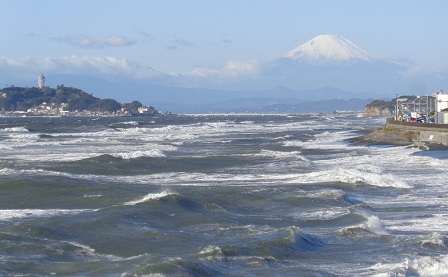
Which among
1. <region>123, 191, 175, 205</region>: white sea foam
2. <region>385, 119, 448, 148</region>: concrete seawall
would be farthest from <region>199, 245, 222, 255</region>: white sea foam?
<region>385, 119, 448, 148</region>: concrete seawall

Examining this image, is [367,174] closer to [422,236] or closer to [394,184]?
[394,184]

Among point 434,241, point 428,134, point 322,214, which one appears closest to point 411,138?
point 428,134

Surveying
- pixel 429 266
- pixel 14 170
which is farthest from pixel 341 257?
pixel 14 170

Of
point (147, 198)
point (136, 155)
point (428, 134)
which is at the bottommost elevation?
point (136, 155)

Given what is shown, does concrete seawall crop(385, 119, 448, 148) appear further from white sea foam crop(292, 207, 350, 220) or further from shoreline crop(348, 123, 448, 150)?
white sea foam crop(292, 207, 350, 220)

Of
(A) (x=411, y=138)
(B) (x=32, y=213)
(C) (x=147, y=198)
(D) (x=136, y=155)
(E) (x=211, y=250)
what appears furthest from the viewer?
(A) (x=411, y=138)

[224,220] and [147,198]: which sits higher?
[147,198]

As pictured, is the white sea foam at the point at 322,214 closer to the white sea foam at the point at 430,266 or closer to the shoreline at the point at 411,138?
the white sea foam at the point at 430,266

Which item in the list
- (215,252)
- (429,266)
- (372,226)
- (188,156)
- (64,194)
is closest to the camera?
(429,266)

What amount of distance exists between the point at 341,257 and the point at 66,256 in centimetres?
510

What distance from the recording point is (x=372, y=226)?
755 inches

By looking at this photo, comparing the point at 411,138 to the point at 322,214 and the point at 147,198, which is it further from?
Result: the point at 322,214

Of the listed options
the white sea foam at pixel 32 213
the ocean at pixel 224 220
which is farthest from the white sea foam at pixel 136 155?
the white sea foam at pixel 32 213

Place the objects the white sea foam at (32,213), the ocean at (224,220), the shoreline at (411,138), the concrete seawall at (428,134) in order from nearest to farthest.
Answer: the ocean at (224,220), the white sea foam at (32,213), the shoreline at (411,138), the concrete seawall at (428,134)
